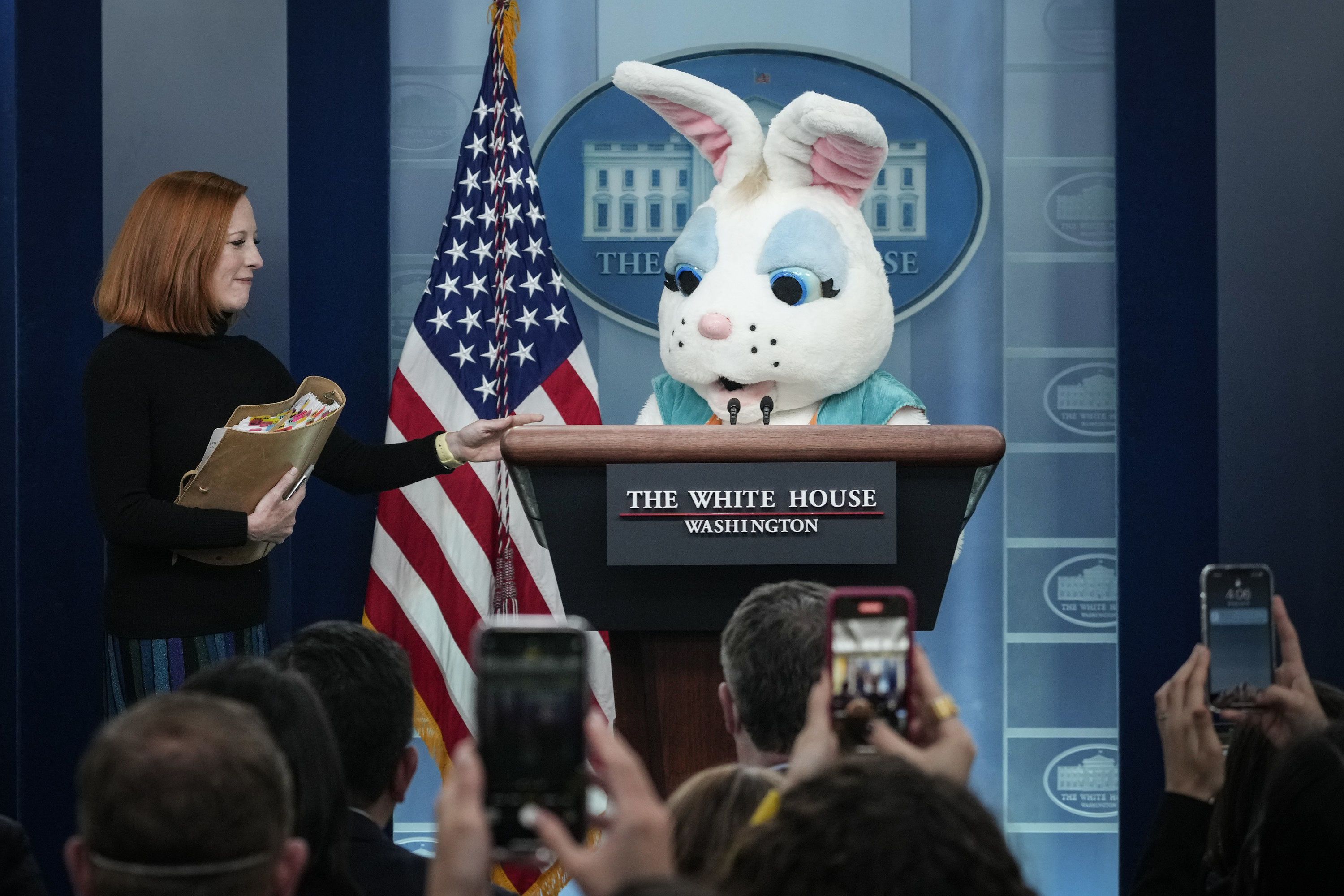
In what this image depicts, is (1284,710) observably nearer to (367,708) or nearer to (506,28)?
(367,708)

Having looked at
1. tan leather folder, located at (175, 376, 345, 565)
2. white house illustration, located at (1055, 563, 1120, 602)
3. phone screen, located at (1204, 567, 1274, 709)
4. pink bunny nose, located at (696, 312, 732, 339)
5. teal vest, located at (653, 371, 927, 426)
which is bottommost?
white house illustration, located at (1055, 563, 1120, 602)

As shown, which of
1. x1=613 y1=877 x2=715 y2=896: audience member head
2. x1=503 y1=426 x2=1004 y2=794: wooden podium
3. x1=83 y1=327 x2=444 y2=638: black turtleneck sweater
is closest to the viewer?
x1=613 y1=877 x2=715 y2=896: audience member head

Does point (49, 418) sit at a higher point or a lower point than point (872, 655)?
higher

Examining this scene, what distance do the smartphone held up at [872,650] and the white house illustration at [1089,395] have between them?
261 centimetres

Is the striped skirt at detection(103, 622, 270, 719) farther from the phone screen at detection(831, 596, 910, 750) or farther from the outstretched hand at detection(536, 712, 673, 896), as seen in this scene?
the outstretched hand at detection(536, 712, 673, 896)

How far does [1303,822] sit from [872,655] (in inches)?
16.1

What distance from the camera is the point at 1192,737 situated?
1.54 meters

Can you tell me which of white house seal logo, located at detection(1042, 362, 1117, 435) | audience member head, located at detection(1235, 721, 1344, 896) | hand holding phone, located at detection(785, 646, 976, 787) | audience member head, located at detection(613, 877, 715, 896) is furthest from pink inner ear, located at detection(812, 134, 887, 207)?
audience member head, located at detection(613, 877, 715, 896)

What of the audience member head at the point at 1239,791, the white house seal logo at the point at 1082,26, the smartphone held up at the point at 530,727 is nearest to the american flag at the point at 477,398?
the white house seal logo at the point at 1082,26

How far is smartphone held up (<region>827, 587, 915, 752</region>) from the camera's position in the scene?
55.5 inches

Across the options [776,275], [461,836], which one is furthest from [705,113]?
[461,836]

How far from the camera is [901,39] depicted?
3887mm

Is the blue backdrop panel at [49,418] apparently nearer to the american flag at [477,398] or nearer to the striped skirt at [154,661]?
the american flag at [477,398]

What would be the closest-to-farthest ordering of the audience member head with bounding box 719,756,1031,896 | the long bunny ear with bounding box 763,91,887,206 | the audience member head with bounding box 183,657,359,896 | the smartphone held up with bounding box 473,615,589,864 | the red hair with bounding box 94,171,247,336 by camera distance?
the audience member head with bounding box 719,756,1031,896 < the smartphone held up with bounding box 473,615,589,864 < the audience member head with bounding box 183,657,359,896 < the red hair with bounding box 94,171,247,336 < the long bunny ear with bounding box 763,91,887,206
